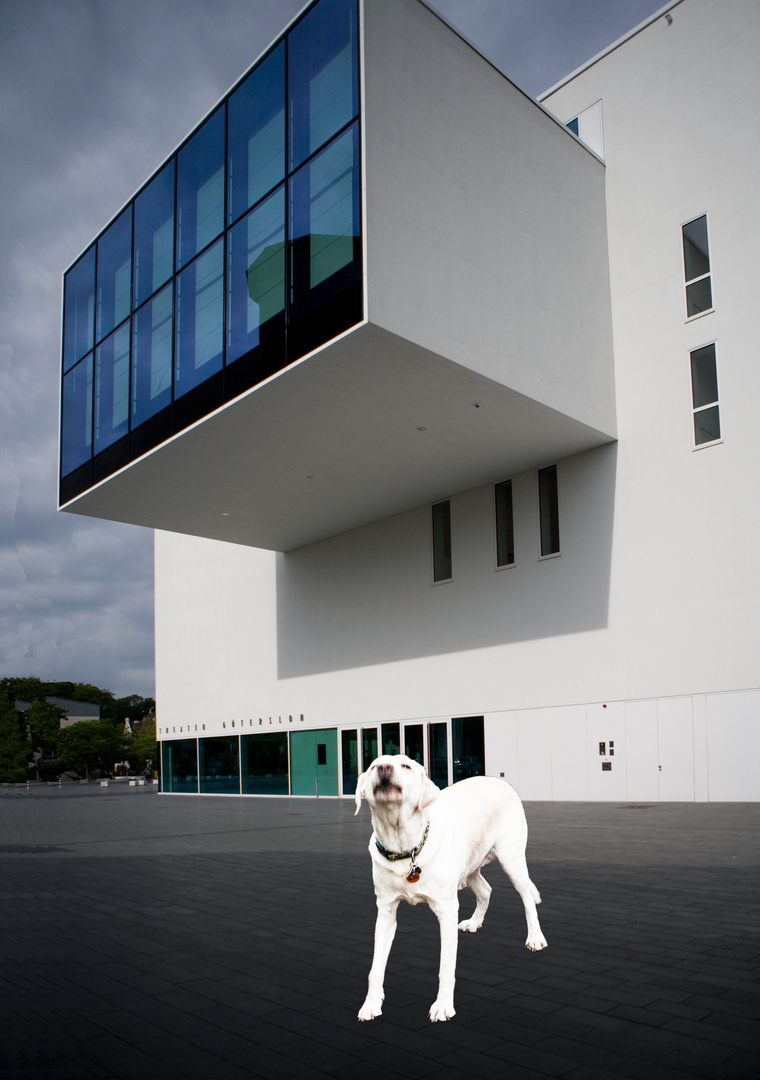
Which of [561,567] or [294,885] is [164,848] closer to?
[294,885]

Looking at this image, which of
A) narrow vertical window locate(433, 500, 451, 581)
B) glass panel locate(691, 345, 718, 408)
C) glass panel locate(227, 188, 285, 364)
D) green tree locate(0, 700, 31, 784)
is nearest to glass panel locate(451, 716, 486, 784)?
narrow vertical window locate(433, 500, 451, 581)

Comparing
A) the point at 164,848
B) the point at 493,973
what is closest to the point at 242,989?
the point at 493,973

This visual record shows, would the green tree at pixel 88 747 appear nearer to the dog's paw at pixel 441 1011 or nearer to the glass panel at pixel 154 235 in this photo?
the glass panel at pixel 154 235

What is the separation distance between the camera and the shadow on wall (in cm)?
2053

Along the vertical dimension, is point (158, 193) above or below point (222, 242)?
above

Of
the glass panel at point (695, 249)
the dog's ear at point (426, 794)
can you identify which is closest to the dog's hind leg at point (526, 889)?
the dog's ear at point (426, 794)

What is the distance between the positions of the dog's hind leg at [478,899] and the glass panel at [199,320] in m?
14.2

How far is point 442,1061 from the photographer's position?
385cm

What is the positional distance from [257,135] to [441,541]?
1178 centimetres

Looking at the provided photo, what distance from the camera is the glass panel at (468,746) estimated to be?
22625 mm

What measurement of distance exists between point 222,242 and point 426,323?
20.5ft

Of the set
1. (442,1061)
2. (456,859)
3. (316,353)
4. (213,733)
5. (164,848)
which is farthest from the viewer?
(213,733)

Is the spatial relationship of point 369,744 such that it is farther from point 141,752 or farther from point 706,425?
point 141,752

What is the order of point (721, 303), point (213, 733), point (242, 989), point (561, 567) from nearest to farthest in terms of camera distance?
1. point (242, 989)
2. point (721, 303)
3. point (561, 567)
4. point (213, 733)
